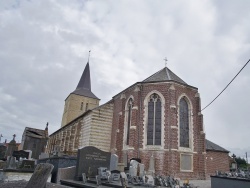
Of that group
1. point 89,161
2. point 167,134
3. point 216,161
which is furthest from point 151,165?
point 216,161

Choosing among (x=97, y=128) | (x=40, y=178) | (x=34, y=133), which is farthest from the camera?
(x=34, y=133)

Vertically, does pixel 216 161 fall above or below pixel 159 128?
below

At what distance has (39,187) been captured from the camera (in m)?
4.18

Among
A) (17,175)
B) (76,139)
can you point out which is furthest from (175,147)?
(76,139)

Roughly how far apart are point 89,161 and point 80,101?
3150cm

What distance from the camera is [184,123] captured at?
18.4m

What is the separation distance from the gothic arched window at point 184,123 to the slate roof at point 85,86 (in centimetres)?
2592

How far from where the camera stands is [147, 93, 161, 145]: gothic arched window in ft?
57.6

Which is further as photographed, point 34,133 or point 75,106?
point 75,106

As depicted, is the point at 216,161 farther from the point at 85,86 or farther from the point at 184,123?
the point at 85,86

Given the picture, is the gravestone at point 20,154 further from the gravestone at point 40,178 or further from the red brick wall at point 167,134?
the gravestone at point 40,178

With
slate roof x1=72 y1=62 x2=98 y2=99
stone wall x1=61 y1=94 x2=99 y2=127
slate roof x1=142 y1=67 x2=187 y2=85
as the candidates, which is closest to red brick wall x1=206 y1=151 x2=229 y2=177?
slate roof x1=142 y1=67 x2=187 y2=85

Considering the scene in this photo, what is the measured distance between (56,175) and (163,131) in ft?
30.7

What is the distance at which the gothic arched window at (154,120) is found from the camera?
17547 mm
